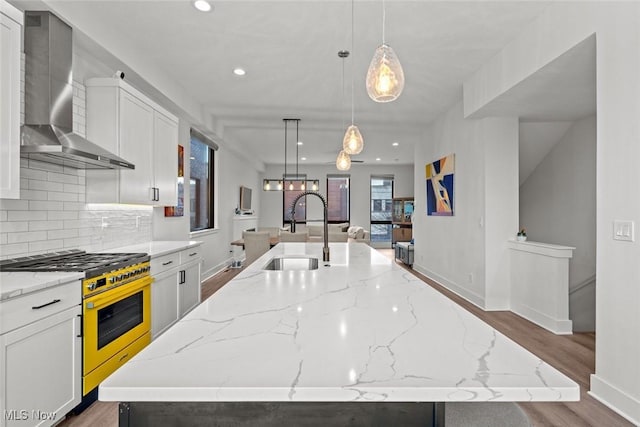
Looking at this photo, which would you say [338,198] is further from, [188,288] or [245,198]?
[188,288]

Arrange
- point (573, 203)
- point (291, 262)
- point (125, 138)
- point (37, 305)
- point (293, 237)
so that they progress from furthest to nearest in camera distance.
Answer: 1. point (293, 237)
2. point (573, 203)
3. point (125, 138)
4. point (291, 262)
5. point (37, 305)

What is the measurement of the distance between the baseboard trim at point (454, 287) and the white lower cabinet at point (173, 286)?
11.1ft

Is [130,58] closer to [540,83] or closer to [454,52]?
[454,52]

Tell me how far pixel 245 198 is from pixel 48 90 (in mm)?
6295

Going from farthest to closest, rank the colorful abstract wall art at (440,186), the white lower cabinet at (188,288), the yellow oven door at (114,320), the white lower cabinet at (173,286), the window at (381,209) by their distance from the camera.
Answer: the window at (381,209) < the colorful abstract wall art at (440,186) < the white lower cabinet at (188,288) < the white lower cabinet at (173,286) < the yellow oven door at (114,320)

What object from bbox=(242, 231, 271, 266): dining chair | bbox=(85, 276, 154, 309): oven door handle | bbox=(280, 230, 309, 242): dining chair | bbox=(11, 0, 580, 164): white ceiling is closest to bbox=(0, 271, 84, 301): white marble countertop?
bbox=(85, 276, 154, 309): oven door handle

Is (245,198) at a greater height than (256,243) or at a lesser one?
greater

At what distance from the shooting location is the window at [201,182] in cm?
562

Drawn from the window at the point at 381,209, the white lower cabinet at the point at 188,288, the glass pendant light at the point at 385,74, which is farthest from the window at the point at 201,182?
the window at the point at 381,209

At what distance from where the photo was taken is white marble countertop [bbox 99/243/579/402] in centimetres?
64

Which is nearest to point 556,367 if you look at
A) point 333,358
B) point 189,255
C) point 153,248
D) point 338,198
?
point 333,358

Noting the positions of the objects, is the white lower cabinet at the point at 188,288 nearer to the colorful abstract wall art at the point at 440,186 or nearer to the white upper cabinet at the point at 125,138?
the white upper cabinet at the point at 125,138

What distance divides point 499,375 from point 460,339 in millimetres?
191

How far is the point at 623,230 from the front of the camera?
2.00 meters
